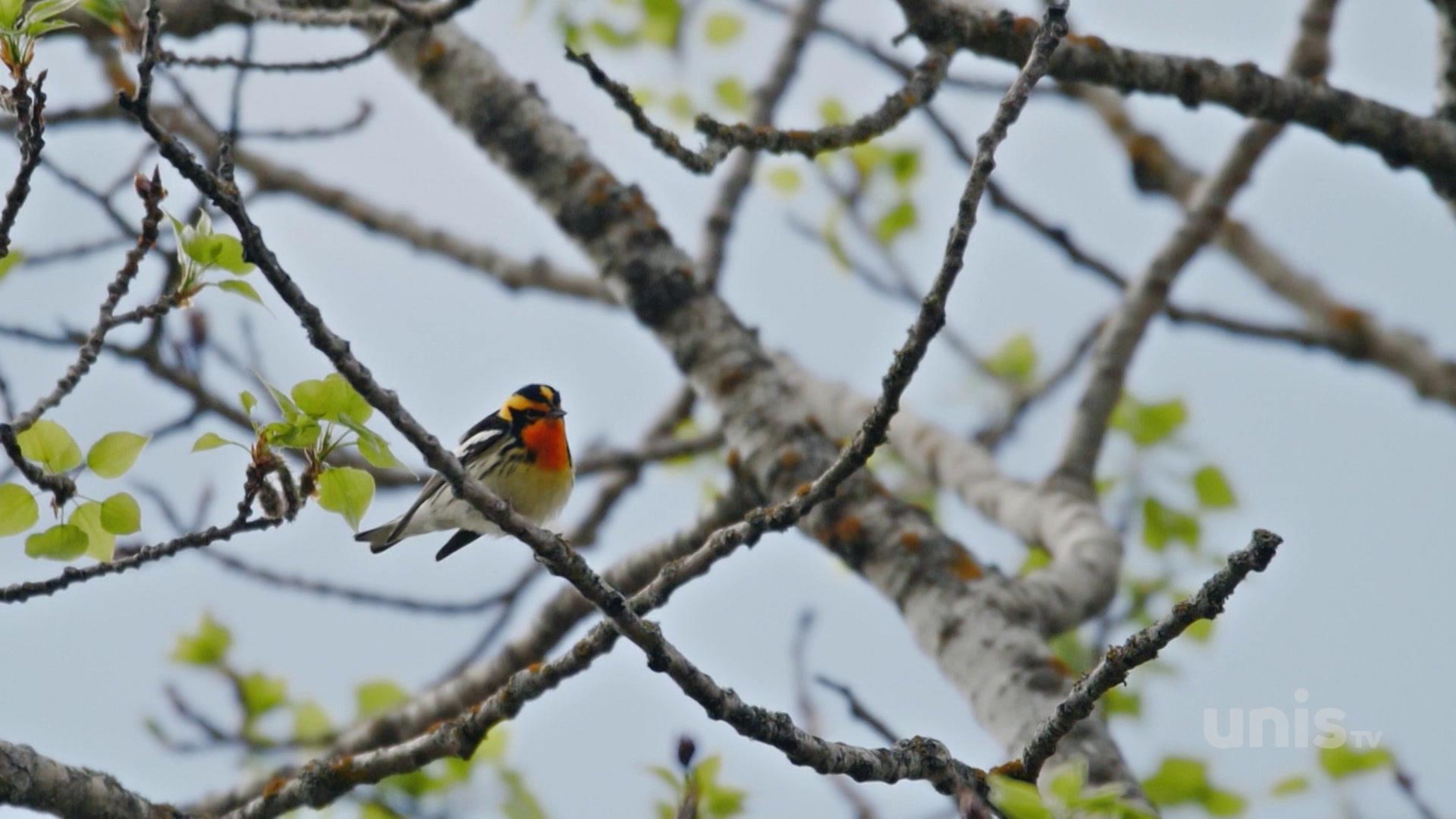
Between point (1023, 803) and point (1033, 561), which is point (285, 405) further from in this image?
point (1033, 561)

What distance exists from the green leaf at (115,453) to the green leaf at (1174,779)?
3318 mm

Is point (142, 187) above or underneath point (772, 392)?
underneath

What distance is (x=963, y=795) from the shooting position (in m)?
2.64

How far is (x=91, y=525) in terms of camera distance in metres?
3.21

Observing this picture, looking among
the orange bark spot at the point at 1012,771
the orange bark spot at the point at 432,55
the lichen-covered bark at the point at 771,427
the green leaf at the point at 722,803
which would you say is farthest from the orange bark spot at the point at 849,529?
the orange bark spot at the point at 432,55

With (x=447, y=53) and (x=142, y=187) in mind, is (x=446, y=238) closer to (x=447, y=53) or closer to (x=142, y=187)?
(x=447, y=53)

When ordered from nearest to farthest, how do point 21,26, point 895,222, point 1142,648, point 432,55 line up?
point 1142,648 < point 21,26 < point 432,55 < point 895,222

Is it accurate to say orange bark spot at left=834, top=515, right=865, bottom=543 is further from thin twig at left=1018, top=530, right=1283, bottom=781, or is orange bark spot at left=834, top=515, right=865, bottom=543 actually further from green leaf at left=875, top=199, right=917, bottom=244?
green leaf at left=875, top=199, right=917, bottom=244

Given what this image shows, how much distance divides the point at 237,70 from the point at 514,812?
252cm

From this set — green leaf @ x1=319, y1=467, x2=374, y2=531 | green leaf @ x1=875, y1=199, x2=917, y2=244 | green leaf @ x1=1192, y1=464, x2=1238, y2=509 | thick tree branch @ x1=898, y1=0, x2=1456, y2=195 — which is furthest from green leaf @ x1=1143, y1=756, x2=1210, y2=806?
green leaf @ x1=875, y1=199, x2=917, y2=244

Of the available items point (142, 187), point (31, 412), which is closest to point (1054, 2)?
point (142, 187)

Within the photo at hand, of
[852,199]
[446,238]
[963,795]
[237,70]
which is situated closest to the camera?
[963,795]

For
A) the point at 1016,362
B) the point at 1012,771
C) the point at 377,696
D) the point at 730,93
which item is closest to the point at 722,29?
the point at 730,93

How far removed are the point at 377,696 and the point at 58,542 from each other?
3.43 m
